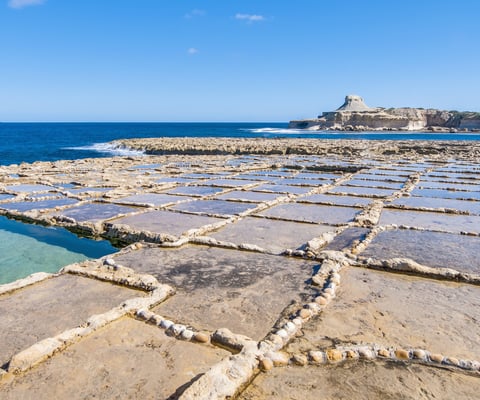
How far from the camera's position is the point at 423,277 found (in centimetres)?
450

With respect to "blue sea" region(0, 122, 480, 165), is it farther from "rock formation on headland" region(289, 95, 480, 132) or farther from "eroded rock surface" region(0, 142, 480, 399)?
"eroded rock surface" region(0, 142, 480, 399)

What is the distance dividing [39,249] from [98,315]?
3.61 m

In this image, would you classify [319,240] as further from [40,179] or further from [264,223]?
[40,179]

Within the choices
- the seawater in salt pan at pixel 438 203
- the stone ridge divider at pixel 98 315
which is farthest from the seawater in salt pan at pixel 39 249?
the seawater in salt pan at pixel 438 203

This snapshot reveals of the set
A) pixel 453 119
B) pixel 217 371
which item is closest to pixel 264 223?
pixel 217 371

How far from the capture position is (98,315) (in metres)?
3.47

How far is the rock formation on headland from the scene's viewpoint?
85875 millimetres

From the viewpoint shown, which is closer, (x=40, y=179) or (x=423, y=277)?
(x=423, y=277)

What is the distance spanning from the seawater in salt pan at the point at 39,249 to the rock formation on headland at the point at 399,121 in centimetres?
8163

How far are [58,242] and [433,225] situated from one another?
21.6ft

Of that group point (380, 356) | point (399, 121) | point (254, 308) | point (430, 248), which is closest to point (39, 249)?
point (254, 308)

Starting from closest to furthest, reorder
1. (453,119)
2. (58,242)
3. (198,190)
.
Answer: (58,242) → (198,190) → (453,119)

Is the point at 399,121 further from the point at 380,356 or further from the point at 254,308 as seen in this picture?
the point at 380,356

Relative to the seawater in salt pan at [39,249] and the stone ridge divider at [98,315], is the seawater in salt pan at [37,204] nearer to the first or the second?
the seawater in salt pan at [39,249]
